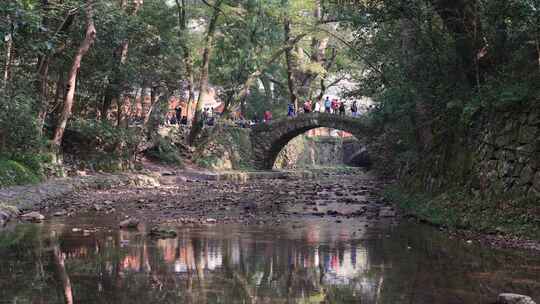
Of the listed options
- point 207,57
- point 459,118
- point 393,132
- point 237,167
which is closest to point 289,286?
point 459,118

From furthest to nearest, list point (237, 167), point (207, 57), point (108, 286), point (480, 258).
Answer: point (237, 167), point (207, 57), point (480, 258), point (108, 286)

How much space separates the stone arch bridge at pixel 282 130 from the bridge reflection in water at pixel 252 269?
89.7 feet

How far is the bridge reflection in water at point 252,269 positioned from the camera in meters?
5.78

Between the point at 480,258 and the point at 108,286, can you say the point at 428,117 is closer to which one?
the point at 480,258

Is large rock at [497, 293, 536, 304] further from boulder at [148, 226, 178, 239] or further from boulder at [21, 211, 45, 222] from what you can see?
boulder at [21, 211, 45, 222]

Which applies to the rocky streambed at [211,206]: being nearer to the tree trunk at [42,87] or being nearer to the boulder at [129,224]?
the boulder at [129,224]

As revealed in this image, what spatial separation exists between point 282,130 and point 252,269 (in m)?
32.2

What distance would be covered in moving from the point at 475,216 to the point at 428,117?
5608 millimetres

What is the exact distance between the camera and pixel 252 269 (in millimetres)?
7109

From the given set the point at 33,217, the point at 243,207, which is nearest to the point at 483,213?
the point at 243,207

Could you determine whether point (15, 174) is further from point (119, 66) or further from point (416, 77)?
point (416, 77)

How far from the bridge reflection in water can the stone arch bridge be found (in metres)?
27.4

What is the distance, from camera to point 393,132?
21969mm

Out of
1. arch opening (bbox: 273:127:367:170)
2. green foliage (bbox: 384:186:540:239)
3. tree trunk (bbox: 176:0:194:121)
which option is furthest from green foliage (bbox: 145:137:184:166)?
green foliage (bbox: 384:186:540:239)
